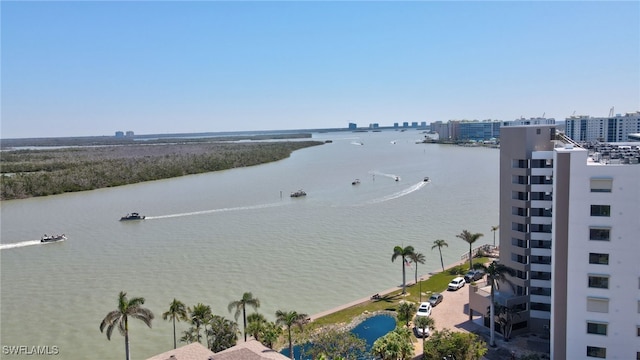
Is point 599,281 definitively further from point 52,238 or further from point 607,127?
point 607,127

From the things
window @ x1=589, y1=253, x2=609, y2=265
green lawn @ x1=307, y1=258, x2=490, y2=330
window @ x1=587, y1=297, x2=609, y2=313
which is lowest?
green lawn @ x1=307, y1=258, x2=490, y2=330

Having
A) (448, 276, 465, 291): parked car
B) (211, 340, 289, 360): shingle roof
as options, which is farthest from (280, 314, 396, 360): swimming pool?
(448, 276, 465, 291): parked car

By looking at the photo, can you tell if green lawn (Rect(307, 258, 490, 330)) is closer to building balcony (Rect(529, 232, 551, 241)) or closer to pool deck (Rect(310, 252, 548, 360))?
pool deck (Rect(310, 252, 548, 360))

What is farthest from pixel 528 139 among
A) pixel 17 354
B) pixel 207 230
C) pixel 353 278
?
pixel 207 230

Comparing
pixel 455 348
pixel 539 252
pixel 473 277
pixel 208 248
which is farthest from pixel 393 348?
pixel 208 248

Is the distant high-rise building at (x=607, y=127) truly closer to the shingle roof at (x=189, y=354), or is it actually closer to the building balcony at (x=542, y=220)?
the building balcony at (x=542, y=220)

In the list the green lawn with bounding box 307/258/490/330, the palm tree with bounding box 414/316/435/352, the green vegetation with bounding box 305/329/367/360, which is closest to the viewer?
the green vegetation with bounding box 305/329/367/360

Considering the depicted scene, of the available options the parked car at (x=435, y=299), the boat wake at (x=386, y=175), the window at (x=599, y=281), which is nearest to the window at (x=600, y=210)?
the window at (x=599, y=281)
